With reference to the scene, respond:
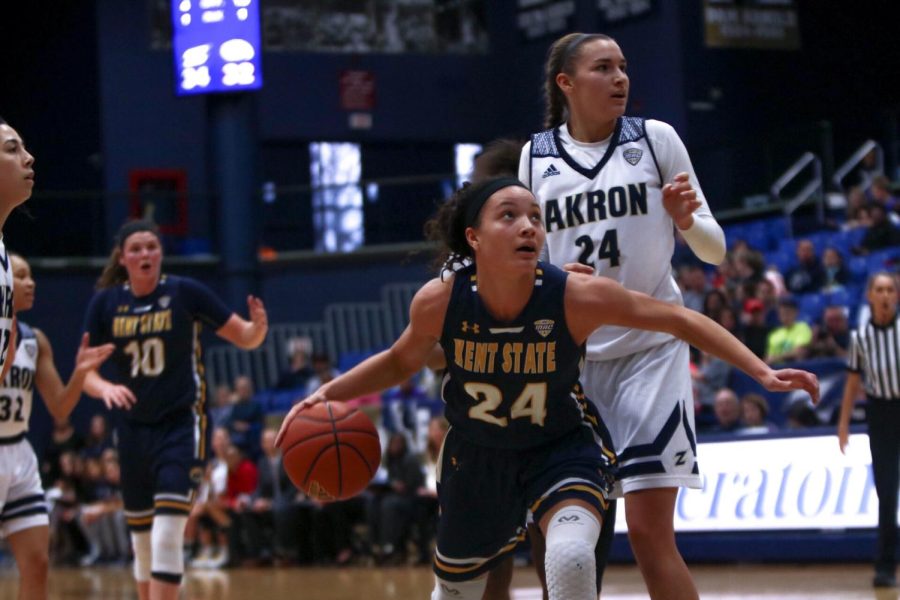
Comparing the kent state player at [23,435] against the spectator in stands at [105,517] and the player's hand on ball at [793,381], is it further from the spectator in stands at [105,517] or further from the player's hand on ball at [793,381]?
the spectator in stands at [105,517]

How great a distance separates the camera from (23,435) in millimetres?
6410

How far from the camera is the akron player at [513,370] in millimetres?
4352

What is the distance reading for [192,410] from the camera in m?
7.04

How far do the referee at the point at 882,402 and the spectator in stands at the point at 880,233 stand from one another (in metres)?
5.21

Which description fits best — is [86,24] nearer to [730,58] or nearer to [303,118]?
[303,118]

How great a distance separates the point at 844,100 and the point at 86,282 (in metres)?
11.1

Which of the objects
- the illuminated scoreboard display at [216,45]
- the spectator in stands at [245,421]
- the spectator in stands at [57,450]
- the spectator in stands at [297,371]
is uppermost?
the illuminated scoreboard display at [216,45]

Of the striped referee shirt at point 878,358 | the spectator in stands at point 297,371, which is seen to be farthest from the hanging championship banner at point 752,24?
the striped referee shirt at point 878,358

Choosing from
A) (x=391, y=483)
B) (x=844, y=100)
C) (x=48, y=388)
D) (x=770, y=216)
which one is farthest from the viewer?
(x=844, y=100)

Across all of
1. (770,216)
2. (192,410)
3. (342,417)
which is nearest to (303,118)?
(770,216)

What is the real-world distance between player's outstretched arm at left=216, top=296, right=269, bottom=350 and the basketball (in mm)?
2131

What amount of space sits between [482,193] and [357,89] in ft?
57.7

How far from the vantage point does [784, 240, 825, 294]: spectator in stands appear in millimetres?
13805

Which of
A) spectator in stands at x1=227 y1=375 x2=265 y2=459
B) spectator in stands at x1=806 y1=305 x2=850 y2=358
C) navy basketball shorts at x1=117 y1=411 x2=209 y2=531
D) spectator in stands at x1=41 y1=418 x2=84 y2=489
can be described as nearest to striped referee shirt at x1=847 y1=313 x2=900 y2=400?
spectator in stands at x1=806 y1=305 x2=850 y2=358
